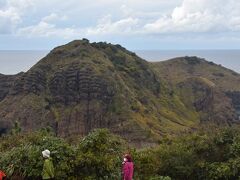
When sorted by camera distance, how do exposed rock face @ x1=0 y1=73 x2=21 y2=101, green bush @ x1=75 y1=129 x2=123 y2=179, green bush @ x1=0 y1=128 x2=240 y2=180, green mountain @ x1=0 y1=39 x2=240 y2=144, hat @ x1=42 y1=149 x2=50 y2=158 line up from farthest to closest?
exposed rock face @ x1=0 y1=73 x2=21 y2=101 < green mountain @ x1=0 y1=39 x2=240 y2=144 < green bush @ x1=75 y1=129 x2=123 y2=179 < green bush @ x1=0 y1=128 x2=240 y2=180 < hat @ x1=42 y1=149 x2=50 y2=158

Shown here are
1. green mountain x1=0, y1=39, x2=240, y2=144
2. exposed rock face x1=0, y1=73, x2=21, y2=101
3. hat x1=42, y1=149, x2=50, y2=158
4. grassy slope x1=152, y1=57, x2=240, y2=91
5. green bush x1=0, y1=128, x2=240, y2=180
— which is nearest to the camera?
hat x1=42, y1=149, x2=50, y2=158

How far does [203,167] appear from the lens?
96.7 feet

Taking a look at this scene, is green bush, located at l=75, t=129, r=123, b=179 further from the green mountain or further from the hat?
the green mountain

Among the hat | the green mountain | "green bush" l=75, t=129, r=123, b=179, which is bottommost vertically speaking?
the green mountain

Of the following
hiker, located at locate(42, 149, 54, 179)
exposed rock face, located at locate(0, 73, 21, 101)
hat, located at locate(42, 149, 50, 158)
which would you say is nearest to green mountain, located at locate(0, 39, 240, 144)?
exposed rock face, located at locate(0, 73, 21, 101)

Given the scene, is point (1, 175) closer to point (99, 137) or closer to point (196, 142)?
point (99, 137)

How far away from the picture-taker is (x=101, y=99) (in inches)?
4587

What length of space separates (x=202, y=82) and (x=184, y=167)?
129 metres

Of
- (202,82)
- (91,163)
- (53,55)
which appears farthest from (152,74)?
(91,163)

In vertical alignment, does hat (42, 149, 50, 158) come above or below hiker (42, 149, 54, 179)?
above

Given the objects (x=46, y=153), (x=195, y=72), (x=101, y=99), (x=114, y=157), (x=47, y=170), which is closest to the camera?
(x=47, y=170)

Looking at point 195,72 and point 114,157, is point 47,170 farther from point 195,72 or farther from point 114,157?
point 195,72

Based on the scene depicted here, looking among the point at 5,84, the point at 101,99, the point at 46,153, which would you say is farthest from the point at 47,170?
the point at 5,84

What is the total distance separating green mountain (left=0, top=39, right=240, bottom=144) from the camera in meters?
113
